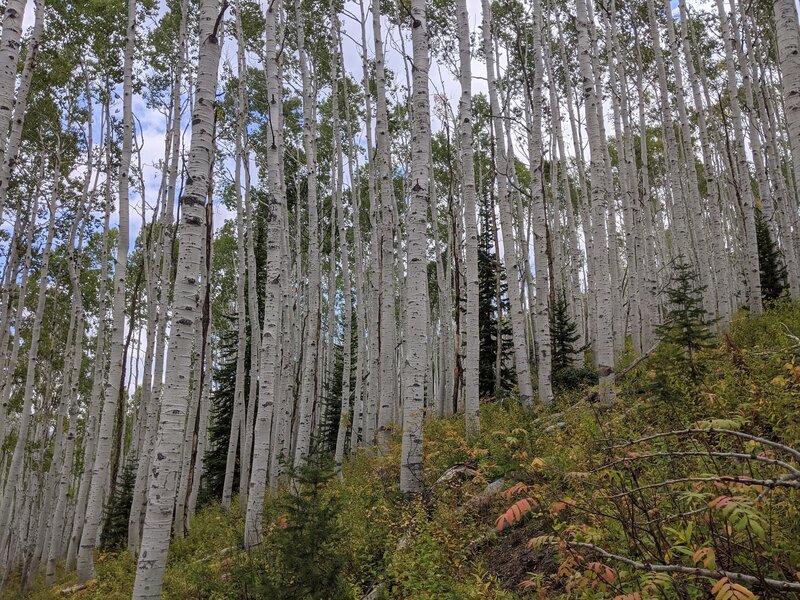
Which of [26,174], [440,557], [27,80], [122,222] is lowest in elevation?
[440,557]

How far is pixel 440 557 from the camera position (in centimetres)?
396

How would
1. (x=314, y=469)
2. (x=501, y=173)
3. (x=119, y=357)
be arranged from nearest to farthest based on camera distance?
(x=314, y=469)
(x=119, y=357)
(x=501, y=173)

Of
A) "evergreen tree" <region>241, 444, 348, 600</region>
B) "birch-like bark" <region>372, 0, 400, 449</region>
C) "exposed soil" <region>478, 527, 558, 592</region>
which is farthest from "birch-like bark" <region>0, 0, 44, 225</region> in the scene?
"exposed soil" <region>478, 527, 558, 592</region>

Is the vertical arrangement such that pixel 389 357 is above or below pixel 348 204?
below

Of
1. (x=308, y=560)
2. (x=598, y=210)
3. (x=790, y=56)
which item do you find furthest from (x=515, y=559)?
(x=598, y=210)

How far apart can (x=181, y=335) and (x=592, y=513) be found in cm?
340

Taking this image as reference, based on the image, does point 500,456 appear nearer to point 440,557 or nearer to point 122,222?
point 440,557

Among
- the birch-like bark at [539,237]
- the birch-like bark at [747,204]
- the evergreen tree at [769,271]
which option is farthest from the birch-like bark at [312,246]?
the evergreen tree at [769,271]

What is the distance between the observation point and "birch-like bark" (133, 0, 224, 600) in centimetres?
380

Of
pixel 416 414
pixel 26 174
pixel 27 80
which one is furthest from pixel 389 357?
pixel 26 174

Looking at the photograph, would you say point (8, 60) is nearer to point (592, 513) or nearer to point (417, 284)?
point (417, 284)

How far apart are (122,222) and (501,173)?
773 cm

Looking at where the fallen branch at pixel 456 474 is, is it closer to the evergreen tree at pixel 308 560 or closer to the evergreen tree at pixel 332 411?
the evergreen tree at pixel 308 560

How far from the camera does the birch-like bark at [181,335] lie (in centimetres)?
380
